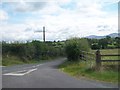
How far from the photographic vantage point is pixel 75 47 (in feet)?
117

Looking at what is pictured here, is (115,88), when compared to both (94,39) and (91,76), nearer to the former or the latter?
(91,76)

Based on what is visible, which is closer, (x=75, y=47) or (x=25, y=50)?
(x=75, y=47)

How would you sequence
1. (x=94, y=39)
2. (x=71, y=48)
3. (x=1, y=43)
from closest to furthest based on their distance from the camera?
(x=71, y=48) < (x=1, y=43) < (x=94, y=39)

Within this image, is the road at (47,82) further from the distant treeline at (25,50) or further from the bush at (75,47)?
the distant treeline at (25,50)

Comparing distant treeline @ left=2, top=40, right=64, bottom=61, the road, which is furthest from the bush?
the road

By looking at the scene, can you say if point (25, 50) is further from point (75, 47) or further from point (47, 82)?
point (47, 82)

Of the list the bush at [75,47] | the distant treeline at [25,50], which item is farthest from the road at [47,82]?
the distant treeline at [25,50]

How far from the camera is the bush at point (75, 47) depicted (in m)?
35.2

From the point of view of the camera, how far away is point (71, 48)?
3591 cm

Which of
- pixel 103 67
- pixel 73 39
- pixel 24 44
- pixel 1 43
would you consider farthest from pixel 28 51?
pixel 103 67

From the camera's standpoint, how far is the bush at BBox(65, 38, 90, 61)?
116 feet

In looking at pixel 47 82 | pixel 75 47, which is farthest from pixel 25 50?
pixel 47 82

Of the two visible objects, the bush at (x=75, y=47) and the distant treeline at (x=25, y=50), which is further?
the distant treeline at (x=25, y=50)

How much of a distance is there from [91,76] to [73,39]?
20149 mm
